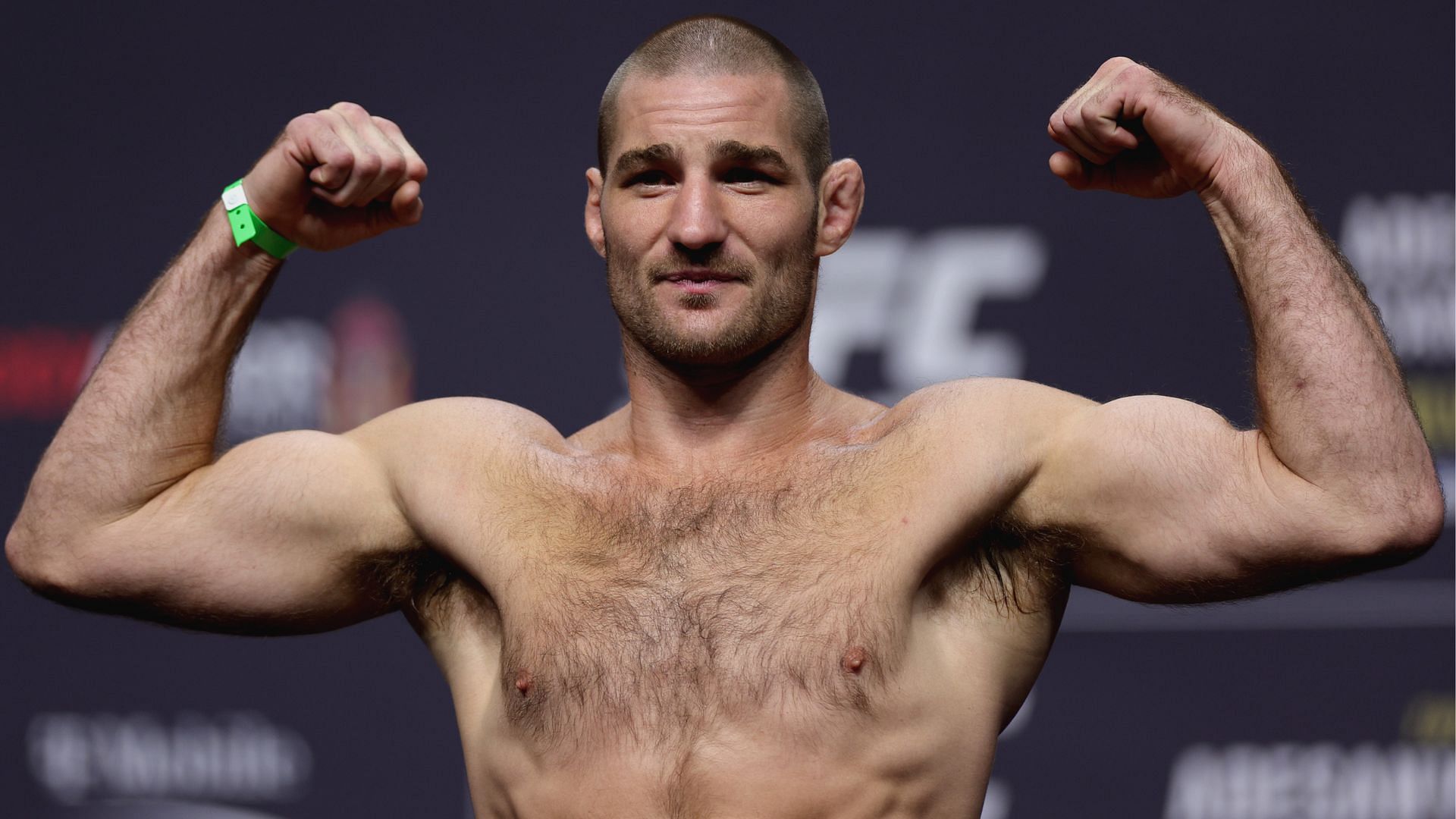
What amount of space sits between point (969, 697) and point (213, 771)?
5.05 feet

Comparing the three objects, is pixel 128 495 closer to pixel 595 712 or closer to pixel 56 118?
pixel 595 712

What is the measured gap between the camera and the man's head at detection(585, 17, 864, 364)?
1.49 metres

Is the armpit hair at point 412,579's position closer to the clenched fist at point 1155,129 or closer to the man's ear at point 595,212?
the man's ear at point 595,212

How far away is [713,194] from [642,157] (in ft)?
0.29

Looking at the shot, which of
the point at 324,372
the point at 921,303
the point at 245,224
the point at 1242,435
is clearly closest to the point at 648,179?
the point at 245,224

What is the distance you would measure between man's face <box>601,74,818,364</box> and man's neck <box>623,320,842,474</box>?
0.04 metres

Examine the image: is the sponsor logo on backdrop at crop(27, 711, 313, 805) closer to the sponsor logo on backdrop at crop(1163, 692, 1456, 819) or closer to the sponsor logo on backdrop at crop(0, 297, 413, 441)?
the sponsor logo on backdrop at crop(0, 297, 413, 441)

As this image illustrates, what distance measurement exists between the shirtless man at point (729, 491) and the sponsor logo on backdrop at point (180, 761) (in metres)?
1.02

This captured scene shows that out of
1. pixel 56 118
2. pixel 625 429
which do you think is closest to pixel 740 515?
pixel 625 429

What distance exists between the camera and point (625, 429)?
1.62 meters

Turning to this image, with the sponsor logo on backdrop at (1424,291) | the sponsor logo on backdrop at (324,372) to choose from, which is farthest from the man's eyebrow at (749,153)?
the sponsor logo on backdrop at (1424,291)

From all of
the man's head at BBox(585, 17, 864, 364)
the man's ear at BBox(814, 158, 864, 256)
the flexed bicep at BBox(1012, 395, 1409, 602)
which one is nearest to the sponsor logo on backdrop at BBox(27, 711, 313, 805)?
the man's head at BBox(585, 17, 864, 364)

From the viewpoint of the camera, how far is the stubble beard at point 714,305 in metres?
1.49

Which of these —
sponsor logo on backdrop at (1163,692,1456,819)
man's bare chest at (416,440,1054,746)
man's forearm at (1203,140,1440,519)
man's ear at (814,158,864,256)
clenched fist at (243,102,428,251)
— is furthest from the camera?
sponsor logo on backdrop at (1163,692,1456,819)
